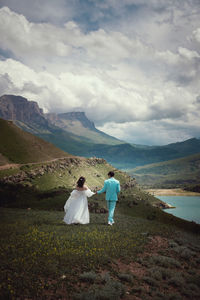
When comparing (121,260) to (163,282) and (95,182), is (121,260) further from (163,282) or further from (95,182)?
(95,182)

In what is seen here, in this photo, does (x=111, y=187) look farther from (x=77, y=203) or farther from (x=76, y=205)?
(x=76, y=205)

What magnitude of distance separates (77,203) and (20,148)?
316ft

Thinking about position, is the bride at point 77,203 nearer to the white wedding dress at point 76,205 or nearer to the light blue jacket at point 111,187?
the white wedding dress at point 76,205

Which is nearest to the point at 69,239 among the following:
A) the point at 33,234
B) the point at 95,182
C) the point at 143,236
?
the point at 33,234

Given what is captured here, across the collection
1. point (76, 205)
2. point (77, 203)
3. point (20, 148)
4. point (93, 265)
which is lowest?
point (93, 265)

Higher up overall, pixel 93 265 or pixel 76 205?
pixel 76 205

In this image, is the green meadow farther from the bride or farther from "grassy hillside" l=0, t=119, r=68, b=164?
"grassy hillside" l=0, t=119, r=68, b=164

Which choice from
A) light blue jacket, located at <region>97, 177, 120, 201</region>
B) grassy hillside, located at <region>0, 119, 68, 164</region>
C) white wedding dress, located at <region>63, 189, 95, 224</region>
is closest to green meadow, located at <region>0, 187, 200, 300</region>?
white wedding dress, located at <region>63, 189, 95, 224</region>

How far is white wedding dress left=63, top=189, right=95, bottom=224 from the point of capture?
17422 mm

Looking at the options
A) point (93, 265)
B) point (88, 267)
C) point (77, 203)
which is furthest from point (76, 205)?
point (88, 267)

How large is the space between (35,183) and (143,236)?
56.6 metres

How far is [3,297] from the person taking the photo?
22.1ft

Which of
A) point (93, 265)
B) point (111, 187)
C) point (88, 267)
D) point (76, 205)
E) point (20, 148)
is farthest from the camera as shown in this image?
point (20, 148)

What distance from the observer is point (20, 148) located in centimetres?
10519
